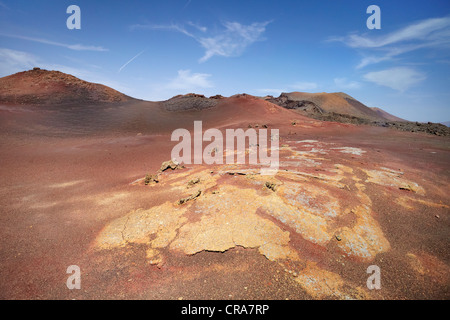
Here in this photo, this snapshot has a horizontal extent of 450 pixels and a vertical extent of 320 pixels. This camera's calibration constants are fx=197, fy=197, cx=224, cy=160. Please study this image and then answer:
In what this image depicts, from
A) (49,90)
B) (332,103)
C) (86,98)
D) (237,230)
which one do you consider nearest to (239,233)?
(237,230)

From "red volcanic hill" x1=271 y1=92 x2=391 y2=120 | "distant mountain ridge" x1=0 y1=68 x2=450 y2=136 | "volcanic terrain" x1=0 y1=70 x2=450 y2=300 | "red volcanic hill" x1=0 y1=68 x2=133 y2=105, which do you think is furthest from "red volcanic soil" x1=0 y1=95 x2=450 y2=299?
"red volcanic hill" x1=271 y1=92 x2=391 y2=120

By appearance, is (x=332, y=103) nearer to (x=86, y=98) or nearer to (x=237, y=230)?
(x=86, y=98)

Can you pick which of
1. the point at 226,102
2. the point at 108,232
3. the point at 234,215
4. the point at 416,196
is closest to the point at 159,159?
the point at 108,232

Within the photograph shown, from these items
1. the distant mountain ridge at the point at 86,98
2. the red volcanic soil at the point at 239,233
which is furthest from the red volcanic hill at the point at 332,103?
the red volcanic soil at the point at 239,233

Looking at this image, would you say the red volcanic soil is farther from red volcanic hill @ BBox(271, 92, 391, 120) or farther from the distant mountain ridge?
red volcanic hill @ BBox(271, 92, 391, 120)

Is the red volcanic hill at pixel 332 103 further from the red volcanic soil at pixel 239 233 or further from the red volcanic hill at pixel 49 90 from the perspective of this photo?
the red volcanic soil at pixel 239 233
